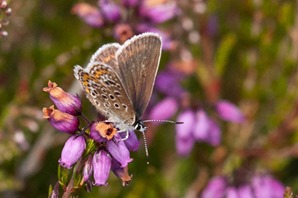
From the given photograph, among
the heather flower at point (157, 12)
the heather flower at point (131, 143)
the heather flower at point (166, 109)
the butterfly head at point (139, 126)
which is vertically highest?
the heather flower at point (157, 12)

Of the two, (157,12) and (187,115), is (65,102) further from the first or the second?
(187,115)

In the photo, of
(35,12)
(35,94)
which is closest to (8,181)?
(35,94)

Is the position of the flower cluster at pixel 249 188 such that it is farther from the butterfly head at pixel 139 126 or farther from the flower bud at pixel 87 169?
the flower bud at pixel 87 169

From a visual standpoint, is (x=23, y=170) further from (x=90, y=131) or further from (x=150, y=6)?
(x=90, y=131)

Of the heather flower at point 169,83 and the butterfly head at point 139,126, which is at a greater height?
the heather flower at point 169,83

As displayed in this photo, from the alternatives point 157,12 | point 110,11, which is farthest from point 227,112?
point 110,11

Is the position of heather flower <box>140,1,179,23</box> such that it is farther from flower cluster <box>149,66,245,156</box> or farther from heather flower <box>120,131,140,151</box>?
heather flower <box>120,131,140,151</box>

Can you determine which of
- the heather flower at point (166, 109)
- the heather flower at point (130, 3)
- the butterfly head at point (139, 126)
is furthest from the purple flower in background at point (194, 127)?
the butterfly head at point (139, 126)
